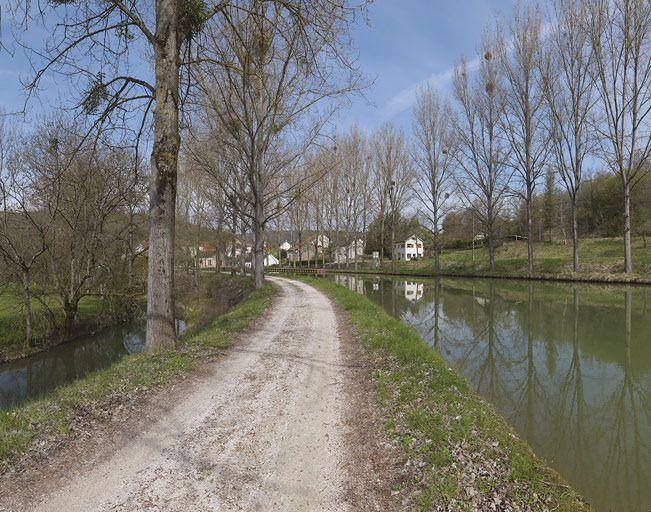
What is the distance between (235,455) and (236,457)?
4 centimetres

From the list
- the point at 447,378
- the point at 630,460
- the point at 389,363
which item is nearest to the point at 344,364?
the point at 389,363

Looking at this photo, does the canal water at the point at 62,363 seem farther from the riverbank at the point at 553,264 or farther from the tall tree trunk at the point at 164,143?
the riverbank at the point at 553,264

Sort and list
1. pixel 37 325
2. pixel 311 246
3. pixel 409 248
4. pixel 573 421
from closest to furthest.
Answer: pixel 573 421 < pixel 37 325 < pixel 409 248 < pixel 311 246

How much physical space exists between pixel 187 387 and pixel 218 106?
45.8 feet

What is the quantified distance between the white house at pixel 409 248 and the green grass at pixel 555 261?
2108 centimetres

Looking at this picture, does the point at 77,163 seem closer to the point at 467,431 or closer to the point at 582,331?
the point at 467,431

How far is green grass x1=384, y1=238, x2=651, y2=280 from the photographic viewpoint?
25.3 metres

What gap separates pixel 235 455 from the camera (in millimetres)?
4062

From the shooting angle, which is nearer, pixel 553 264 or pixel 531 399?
pixel 531 399

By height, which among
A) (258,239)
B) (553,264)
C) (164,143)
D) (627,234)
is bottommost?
(553,264)

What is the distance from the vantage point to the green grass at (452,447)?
135 inches

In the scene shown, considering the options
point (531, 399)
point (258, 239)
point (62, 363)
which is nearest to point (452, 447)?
point (531, 399)

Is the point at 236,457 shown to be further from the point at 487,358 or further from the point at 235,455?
the point at 487,358

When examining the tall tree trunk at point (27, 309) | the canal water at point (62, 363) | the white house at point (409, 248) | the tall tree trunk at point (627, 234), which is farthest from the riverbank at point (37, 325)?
the white house at point (409, 248)
